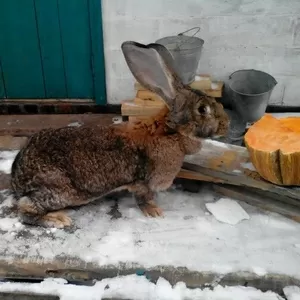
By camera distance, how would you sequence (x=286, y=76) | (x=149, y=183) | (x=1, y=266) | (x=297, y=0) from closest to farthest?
(x=1, y=266)
(x=149, y=183)
(x=297, y=0)
(x=286, y=76)

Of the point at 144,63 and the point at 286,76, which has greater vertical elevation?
the point at 144,63

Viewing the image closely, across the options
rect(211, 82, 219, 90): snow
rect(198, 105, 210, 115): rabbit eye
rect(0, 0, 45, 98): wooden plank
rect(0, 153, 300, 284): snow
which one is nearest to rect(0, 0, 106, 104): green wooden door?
rect(0, 0, 45, 98): wooden plank

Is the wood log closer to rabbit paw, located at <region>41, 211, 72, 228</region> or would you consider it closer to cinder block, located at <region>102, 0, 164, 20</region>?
cinder block, located at <region>102, 0, 164, 20</region>

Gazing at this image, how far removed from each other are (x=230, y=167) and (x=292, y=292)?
32.8 inches

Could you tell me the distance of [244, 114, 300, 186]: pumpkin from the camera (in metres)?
2.67

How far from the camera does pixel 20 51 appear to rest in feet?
12.5

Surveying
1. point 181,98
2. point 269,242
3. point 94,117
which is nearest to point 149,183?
point 181,98

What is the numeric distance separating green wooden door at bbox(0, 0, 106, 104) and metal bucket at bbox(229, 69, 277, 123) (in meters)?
0.95

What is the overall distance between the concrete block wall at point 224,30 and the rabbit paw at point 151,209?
1.28 metres

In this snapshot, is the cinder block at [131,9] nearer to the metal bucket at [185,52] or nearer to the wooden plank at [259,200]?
the metal bucket at [185,52]

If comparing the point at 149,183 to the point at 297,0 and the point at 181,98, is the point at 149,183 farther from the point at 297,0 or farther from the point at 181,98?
the point at 297,0

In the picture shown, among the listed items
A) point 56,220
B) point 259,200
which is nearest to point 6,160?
point 56,220

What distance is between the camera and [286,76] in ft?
12.4

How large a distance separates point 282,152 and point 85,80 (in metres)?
1.76
